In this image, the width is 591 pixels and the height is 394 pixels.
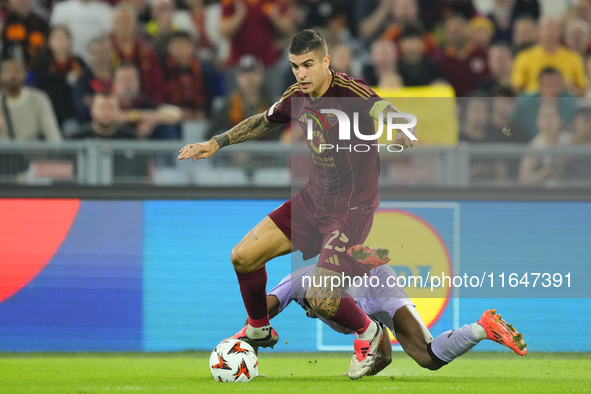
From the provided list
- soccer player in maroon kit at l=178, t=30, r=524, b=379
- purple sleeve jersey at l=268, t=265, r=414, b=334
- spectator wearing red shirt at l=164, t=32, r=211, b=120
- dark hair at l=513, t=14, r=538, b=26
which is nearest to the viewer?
soccer player in maroon kit at l=178, t=30, r=524, b=379

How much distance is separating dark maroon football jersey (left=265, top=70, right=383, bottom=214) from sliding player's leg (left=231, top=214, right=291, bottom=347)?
379 mm

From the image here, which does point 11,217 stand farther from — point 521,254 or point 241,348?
point 521,254

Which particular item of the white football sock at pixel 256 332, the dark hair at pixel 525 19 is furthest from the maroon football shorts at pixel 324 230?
the dark hair at pixel 525 19

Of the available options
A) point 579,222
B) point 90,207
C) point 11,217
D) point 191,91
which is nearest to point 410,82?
point 191,91

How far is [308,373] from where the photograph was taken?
5.57 meters

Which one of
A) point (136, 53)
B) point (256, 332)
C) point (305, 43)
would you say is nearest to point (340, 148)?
point (305, 43)

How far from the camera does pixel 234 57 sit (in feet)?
31.6

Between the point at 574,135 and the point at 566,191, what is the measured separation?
550 mm

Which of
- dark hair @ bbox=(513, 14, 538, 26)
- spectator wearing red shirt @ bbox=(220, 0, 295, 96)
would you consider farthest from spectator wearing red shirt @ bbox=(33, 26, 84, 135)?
dark hair @ bbox=(513, 14, 538, 26)

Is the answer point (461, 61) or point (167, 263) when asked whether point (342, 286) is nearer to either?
point (167, 263)

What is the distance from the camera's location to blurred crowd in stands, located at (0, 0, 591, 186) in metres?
8.05

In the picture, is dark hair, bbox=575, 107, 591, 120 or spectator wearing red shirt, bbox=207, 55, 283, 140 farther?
spectator wearing red shirt, bbox=207, 55, 283, 140

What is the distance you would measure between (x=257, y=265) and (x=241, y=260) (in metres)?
0.12

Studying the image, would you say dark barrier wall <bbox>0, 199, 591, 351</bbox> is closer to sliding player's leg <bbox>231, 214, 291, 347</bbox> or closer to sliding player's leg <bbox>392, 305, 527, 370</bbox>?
sliding player's leg <bbox>392, 305, 527, 370</bbox>
